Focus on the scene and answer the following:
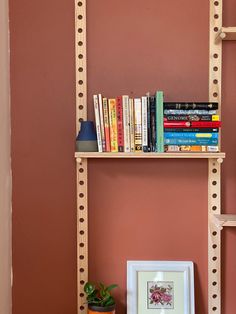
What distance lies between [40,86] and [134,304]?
0.88 meters

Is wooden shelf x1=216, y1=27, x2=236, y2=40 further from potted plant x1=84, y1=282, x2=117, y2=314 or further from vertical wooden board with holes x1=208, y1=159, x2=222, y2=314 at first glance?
potted plant x1=84, y1=282, x2=117, y2=314

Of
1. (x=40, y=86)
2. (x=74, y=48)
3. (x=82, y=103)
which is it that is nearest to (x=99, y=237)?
(x=82, y=103)

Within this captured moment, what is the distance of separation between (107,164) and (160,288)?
0.50 metres

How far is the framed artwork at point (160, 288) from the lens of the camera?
164cm

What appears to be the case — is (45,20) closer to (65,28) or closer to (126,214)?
(65,28)

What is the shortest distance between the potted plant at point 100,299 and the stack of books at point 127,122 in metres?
0.50

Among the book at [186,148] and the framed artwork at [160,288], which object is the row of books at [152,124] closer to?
the book at [186,148]

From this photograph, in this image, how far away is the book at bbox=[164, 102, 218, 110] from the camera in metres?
1.55

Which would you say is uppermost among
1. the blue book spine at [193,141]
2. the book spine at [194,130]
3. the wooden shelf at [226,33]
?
the wooden shelf at [226,33]

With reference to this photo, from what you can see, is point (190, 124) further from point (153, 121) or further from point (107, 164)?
point (107, 164)

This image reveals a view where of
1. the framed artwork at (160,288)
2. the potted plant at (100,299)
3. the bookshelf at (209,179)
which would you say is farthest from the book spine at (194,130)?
the potted plant at (100,299)

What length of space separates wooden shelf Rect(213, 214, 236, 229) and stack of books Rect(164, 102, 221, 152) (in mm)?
246

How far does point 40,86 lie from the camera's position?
5.45ft

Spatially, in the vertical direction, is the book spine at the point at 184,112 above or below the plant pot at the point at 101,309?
above
